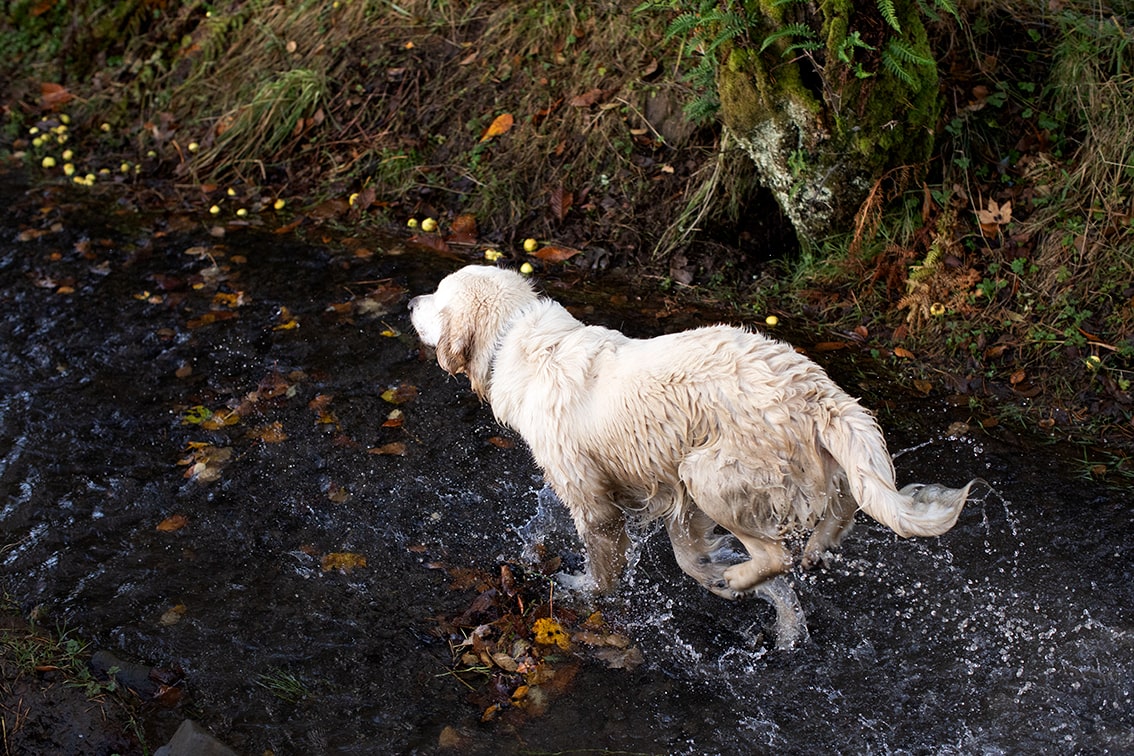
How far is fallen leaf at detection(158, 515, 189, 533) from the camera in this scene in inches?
191

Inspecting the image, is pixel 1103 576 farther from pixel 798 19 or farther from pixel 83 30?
pixel 83 30

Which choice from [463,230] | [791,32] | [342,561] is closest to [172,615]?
[342,561]

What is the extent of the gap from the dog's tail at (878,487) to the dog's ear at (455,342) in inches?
61.9

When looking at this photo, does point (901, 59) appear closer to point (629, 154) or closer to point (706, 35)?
point (706, 35)

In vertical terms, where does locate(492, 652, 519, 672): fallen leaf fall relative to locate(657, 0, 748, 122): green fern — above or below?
below

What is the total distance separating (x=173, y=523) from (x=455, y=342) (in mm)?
1913

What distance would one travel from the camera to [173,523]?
4.90m

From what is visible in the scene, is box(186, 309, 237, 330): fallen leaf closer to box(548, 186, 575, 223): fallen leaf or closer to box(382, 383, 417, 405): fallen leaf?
box(382, 383, 417, 405): fallen leaf

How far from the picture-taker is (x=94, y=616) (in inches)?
171

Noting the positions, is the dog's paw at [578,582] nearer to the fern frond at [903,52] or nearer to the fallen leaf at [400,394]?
the fallen leaf at [400,394]

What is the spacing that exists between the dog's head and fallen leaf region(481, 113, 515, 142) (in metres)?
3.33

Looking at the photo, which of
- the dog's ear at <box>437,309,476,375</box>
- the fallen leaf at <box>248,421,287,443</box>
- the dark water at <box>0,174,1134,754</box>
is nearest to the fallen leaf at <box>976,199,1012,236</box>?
the dark water at <box>0,174,1134,754</box>

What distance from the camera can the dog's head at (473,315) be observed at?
4.16 m

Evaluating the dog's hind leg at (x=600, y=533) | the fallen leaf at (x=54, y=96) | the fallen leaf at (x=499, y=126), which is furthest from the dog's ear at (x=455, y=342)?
the fallen leaf at (x=54, y=96)
